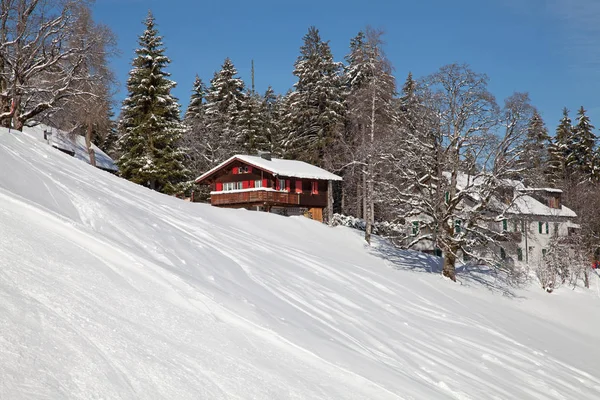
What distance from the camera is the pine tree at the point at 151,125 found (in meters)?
43.7

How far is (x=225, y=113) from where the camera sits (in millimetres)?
57719

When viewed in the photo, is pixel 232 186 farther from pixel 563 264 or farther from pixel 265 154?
pixel 563 264

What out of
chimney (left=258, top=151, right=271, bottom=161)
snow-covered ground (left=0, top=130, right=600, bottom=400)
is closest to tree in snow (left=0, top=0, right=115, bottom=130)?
snow-covered ground (left=0, top=130, right=600, bottom=400)

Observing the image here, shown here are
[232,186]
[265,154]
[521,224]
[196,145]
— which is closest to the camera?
[521,224]

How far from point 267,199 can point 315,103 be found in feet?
40.4

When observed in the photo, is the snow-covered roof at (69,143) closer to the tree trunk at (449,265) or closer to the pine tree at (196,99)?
the pine tree at (196,99)

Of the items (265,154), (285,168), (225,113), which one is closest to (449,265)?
(285,168)

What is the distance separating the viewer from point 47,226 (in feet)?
31.0

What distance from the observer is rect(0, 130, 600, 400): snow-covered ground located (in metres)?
5.64

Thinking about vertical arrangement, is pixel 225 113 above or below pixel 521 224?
above

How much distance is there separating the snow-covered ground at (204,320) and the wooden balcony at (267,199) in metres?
20.8

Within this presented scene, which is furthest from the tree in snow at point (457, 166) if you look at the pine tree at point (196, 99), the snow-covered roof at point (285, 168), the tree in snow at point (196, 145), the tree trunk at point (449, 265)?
the pine tree at point (196, 99)

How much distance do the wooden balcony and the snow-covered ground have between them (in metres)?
20.8

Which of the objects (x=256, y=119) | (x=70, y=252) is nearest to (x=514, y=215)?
(x=70, y=252)
